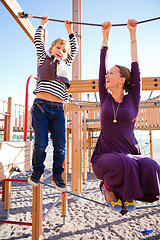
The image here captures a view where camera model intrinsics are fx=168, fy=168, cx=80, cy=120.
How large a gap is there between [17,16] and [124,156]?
5.43 ft

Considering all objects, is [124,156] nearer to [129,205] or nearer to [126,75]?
[129,205]

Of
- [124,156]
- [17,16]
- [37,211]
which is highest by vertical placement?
[17,16]

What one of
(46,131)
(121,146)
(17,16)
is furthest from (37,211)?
(17,16)

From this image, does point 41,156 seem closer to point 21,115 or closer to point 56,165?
point 56,165

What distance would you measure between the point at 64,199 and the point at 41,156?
210 cm

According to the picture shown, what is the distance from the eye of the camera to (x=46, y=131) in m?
1.49

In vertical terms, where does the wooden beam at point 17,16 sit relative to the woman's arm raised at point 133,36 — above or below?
above

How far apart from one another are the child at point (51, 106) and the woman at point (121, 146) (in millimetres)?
391

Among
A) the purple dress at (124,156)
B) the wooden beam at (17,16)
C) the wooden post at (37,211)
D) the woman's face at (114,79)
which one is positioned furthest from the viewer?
the wooden post at (37,211)

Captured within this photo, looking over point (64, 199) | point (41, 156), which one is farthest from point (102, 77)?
point (64, 199)

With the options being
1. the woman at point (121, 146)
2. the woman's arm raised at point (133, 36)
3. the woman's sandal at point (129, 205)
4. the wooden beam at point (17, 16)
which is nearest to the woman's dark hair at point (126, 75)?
the woman at point (121, 146)

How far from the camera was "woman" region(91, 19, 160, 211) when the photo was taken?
1022 millimetres

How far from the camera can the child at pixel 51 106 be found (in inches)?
57.2

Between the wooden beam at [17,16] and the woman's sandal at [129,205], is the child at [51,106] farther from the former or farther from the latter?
the woman's sandal at [129,205]
